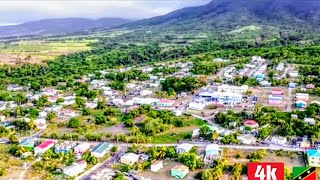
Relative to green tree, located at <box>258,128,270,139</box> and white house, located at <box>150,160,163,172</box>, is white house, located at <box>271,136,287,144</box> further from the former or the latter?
white house, located at <box>150,160,163,172</box>

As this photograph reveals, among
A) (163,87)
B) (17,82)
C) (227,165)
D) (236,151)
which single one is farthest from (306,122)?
(17,82)

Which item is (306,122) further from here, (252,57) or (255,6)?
(255,6)

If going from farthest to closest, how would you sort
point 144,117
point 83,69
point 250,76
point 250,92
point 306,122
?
point 83,69 < point 250,76 < point 250,92 < point 144,117 < point 306,122

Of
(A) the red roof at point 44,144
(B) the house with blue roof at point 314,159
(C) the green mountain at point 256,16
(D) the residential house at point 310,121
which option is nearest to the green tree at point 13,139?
(A) the red roof at point 44,144

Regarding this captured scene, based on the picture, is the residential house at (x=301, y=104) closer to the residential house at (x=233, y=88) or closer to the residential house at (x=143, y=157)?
the residential house at (x=233, y=88)

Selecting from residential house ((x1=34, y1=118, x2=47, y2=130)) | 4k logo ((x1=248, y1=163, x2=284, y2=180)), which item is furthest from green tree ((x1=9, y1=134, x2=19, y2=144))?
4k logo ((x1=248, y1=163, x2=284, y2=180))

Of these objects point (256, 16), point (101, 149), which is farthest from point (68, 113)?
point (256, 16)

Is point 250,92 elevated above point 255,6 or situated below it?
below
